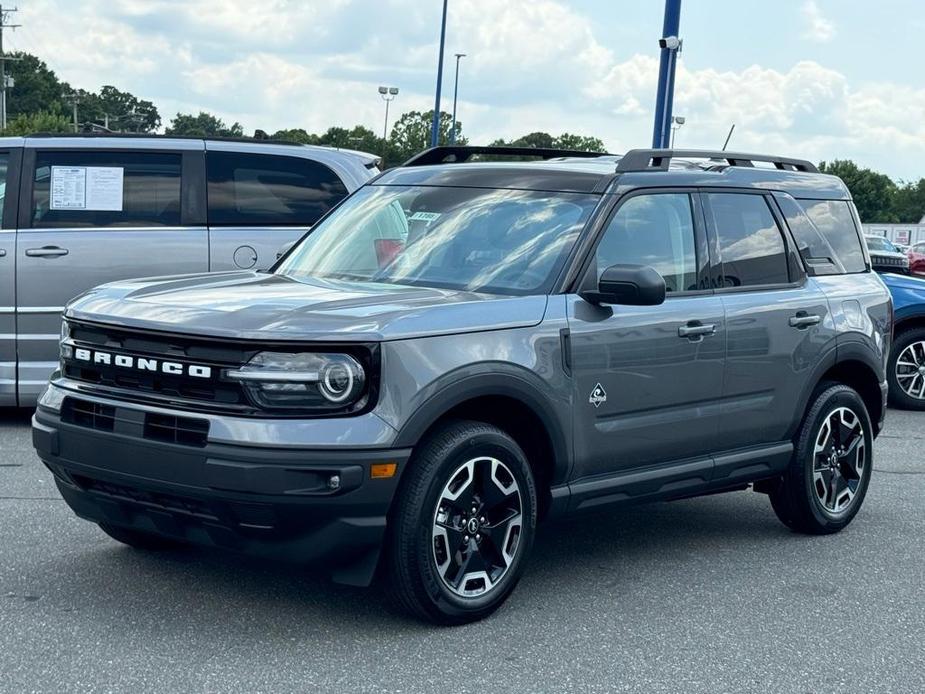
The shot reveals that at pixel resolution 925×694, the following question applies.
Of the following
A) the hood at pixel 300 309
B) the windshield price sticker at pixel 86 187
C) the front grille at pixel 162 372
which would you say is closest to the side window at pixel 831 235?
the hood at pixel 300 309

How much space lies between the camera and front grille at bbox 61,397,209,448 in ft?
15.2

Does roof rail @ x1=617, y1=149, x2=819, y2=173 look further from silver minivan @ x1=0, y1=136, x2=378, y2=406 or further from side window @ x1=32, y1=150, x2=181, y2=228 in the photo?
side window @ x1=32, y1=150, x2=181, y2=228

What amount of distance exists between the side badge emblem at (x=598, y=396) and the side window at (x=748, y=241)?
3.48 ft

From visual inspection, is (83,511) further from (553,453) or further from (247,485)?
(553,453)

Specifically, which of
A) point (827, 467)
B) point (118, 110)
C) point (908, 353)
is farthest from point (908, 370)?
point (118, 110)

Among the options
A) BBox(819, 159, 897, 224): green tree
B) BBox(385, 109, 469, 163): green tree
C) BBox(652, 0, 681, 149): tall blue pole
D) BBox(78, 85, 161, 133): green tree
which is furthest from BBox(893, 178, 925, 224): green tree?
BBox(652, 0, 681, 149): tall blue pole

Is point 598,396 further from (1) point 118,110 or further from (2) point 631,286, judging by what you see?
(1) point 118,110

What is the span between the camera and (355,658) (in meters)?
4.63

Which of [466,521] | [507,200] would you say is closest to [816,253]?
[507,200]

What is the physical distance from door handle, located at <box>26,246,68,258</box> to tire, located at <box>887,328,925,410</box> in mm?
7106

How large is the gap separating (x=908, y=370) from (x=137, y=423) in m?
9.13

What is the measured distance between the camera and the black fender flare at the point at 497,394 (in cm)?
474

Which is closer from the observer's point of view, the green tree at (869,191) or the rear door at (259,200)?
the rear door at (259,200)

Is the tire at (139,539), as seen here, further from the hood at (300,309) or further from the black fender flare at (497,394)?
the black fender flare at (497,394)
